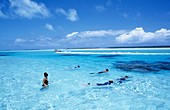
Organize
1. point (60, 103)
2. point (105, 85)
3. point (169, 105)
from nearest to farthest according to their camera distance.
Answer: point (169, 105)
point (60, 103)
point (105, 85)

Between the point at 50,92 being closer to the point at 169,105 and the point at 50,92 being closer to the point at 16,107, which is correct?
the point at 16,107

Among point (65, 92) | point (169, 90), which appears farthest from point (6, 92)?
point (169, 90)

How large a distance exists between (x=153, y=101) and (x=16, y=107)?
5472 millimetres

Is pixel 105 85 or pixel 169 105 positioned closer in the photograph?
pixel 169 105

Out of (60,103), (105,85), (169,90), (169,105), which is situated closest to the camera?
(169,105)

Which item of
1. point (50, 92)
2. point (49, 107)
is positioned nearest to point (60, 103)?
point (49, 107)

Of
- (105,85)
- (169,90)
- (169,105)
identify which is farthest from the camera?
(105,85)

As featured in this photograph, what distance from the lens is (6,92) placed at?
975cm

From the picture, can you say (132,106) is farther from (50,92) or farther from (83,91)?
(50,92)

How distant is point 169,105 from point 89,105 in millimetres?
3037

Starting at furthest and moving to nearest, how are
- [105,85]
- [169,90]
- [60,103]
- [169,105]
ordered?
[105,85], [169,90], [60,103], [169,105]

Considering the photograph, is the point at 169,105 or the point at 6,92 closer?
the point at 169,105

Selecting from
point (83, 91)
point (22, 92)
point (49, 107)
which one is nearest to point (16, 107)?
point (49, 107)

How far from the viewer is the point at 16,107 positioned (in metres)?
7.39
